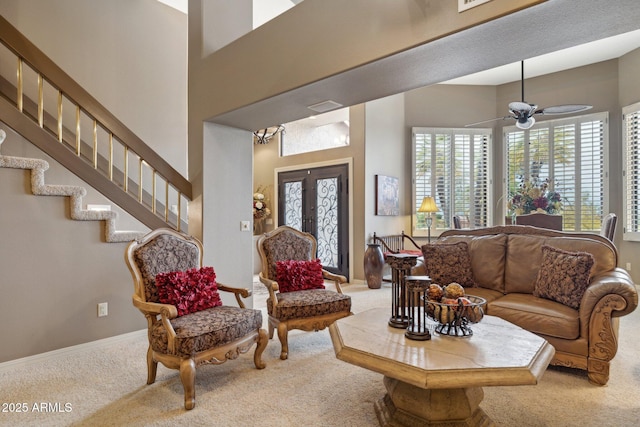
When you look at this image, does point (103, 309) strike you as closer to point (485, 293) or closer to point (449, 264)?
point (449, 264)

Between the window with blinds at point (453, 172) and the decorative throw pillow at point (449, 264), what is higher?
the window with blinds at point (453, 172)

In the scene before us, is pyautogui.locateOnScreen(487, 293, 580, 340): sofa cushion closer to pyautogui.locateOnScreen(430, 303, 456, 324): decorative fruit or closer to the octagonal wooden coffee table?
the octagonal wooden coffee table

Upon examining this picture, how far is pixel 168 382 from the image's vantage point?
2.62 m

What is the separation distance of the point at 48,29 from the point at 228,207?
2995mm

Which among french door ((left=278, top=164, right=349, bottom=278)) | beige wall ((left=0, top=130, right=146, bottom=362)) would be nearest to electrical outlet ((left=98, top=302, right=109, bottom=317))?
A: beige wall ((left=0, top=130, right=146, bottom=362))

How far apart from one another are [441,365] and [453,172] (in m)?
6.04

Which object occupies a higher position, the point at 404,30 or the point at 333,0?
the point at 333,0

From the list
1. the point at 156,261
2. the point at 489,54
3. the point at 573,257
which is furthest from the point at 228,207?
the point at 573,257

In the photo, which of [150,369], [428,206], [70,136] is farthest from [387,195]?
[150,369]

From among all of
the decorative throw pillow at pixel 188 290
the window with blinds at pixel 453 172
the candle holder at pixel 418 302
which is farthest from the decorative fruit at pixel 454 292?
the window with blinds at pixel 453 172

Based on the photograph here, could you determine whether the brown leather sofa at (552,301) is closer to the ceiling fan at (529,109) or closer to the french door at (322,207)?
the ceiling fan at (529,109)

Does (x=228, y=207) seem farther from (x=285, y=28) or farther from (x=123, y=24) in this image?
(x=123, y=24)

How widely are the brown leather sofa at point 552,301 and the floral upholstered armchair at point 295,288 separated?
1045mm

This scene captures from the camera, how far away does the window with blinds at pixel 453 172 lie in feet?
23.3
